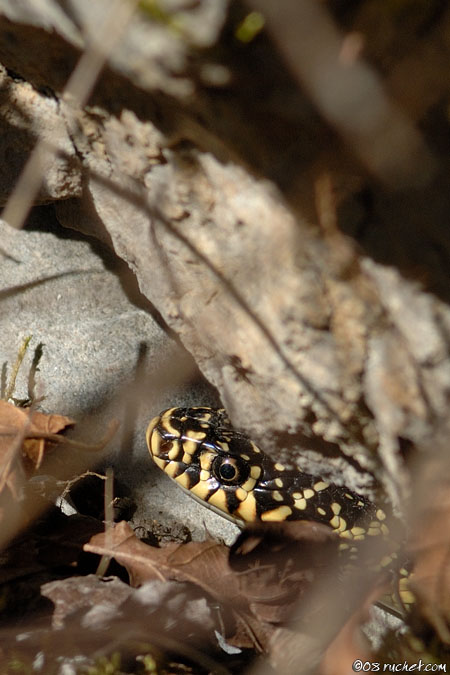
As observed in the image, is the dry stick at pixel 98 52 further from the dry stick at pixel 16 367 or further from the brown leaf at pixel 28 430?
the dry stick at pixel 16 367

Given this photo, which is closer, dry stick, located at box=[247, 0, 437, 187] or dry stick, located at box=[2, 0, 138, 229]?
dry stick, located at box=[247, 0, 437, 187]

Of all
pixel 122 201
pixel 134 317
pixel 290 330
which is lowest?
pixel 134 317

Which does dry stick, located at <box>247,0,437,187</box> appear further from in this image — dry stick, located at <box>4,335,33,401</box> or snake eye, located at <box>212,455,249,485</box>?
dry stick, located at <box>4,335,33,401</box>

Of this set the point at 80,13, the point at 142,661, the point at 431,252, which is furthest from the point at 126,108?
the point at 142,661

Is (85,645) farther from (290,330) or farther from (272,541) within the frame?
(290,330)

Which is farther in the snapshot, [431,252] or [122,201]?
[122,201]

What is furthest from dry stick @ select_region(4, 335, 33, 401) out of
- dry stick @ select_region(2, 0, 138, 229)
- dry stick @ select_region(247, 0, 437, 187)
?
dry stick @ select_region(247, 0, 437, 187)

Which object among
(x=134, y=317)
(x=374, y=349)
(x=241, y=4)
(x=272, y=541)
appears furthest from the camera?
(x=134, y=317)

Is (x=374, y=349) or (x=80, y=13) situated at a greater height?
(x=80, y=13)
